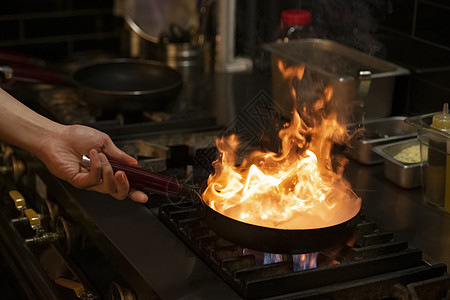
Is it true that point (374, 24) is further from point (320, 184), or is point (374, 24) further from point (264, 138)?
point (320, 184)

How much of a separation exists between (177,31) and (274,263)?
149 cm

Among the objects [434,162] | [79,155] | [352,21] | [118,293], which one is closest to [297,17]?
[352,21]

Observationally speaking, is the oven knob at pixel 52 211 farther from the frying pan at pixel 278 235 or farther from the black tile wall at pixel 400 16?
the black tile wall at pixel 400 16

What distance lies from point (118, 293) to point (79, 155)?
1.11ft

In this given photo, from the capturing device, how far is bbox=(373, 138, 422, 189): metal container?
1562 millimetres

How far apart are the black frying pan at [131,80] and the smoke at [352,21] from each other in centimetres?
45

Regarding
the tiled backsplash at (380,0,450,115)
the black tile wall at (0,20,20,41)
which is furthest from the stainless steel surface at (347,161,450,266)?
the black tile wall at (0,20,20,41)

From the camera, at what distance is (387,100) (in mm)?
1805

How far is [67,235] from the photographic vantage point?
61.1 inches

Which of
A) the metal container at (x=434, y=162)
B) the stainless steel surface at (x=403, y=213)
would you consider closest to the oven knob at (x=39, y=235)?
the stainless steel surface at (x=403, y=213)

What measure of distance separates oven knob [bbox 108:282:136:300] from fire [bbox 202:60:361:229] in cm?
22

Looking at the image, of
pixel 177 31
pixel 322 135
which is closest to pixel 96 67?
pixel 177 31

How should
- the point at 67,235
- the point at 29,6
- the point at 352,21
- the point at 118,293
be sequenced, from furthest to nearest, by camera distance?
1. the point at 29,6
2. the point at 352,21
3. the point at 67,235
4. the point at 118,293

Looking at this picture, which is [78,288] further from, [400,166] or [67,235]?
[400,166]
